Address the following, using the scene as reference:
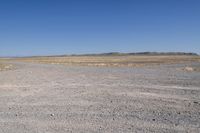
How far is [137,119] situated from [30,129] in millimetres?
2828

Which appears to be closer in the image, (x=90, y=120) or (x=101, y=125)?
(x=101, y=125)

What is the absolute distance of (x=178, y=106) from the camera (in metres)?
9.25

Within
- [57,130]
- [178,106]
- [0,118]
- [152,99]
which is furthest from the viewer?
[152,99]

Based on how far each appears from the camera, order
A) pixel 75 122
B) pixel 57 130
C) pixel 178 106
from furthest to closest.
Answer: pixel 178 106, pixel 75 122, pixel 57 130

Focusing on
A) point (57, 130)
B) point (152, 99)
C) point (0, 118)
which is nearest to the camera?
point (57, 130)

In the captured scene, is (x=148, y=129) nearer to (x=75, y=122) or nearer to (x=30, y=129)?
(x=75, y=122)

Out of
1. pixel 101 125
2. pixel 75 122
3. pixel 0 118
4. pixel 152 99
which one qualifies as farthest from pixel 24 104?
pixel 152 99

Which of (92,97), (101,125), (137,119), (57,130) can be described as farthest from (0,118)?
(92,97)

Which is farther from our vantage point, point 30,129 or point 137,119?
point 137,119

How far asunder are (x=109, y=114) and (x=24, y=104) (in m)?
3.48

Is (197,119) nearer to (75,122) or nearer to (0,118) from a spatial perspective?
(75,122)

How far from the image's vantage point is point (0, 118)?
297 inches

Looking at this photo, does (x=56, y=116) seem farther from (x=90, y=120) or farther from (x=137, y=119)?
(x=137, y=119)

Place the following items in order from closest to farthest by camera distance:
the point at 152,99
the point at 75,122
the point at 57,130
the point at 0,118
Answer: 1. the point at 57,130
2. the point at 75,122
3. the point at 0,118
4. the point at 152,99
